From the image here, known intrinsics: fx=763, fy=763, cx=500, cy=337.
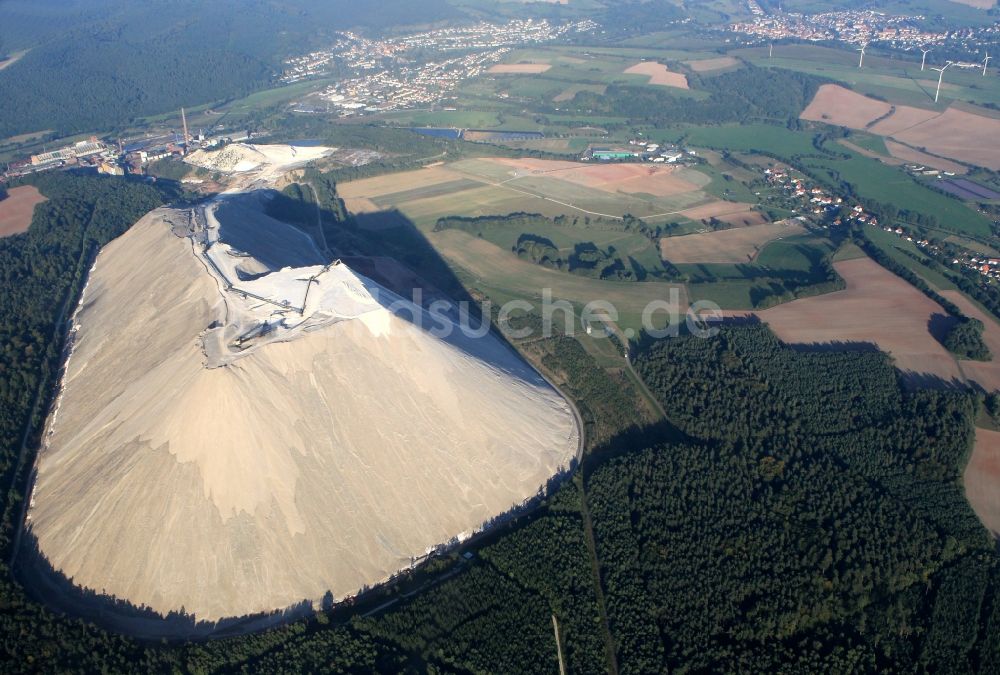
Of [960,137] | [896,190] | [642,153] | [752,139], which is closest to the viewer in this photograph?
[896,190]

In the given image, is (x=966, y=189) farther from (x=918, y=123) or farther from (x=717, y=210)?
(x=717, y=210)

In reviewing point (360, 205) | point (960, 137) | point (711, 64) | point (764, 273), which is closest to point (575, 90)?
point (711, 64)

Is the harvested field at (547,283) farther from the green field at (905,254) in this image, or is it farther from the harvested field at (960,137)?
the harvested field at (960,137)

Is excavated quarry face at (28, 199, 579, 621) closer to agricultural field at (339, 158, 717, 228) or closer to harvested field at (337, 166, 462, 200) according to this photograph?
agricultural field at (339, 158, 717, 228)

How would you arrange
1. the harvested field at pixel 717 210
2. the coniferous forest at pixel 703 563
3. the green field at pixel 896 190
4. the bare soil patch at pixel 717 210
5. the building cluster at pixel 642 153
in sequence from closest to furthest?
the coniferous forest at pixel 703 563 → the green field at pixel 896 190 → the harvested field at pixel 717 210 → the bare soil patch at pixel 717 210 → the building cluster at pixel 642 153

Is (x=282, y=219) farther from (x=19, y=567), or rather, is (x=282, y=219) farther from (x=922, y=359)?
(x=922, y=359)

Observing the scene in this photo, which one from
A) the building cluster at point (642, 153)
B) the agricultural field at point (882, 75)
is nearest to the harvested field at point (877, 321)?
the building cluster at point (642, 153)
